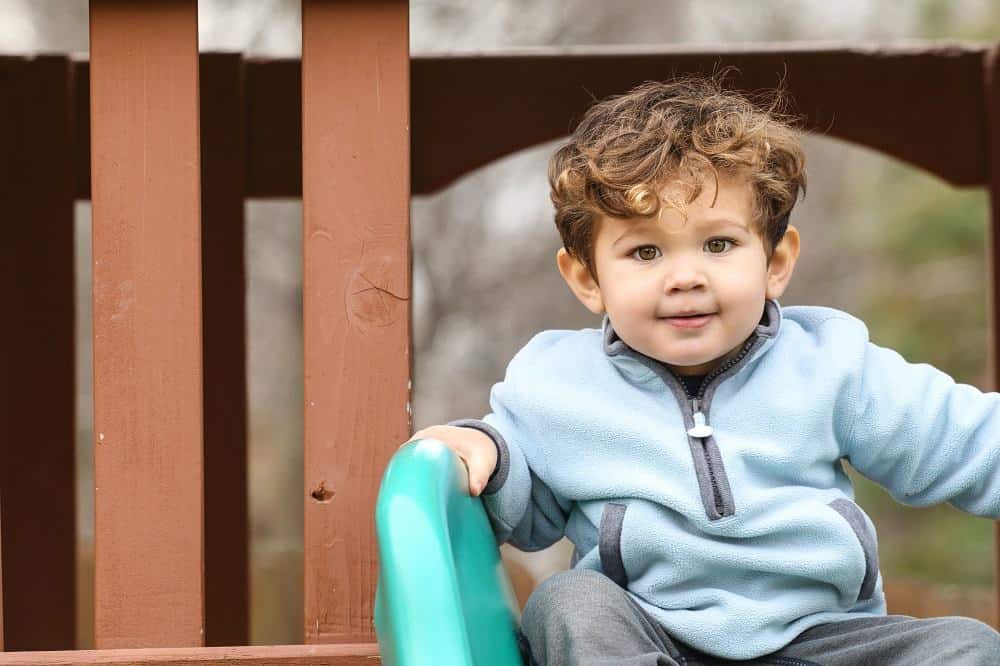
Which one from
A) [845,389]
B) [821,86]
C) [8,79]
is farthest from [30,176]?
[845,389]

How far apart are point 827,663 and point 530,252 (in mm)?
7221

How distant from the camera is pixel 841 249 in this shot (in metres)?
10.7

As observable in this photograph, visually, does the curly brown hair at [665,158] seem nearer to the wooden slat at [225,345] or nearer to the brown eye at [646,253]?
the brown eye at [646,253]

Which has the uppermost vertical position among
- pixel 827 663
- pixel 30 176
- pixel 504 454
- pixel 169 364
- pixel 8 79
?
pixel 8 79

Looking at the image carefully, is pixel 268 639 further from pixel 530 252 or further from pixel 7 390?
pixel 7 390

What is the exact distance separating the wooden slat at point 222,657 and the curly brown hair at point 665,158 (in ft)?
2.06

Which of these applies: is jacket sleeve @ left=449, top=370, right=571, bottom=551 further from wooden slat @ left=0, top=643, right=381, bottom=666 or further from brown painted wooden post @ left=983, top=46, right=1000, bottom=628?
brown painted wooden post @ left=983, top=46, right=1000, bottom=628

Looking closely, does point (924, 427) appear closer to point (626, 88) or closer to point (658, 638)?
A: point (658, 638)

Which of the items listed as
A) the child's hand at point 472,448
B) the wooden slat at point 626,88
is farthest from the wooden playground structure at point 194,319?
the wooden slat at point 626,88

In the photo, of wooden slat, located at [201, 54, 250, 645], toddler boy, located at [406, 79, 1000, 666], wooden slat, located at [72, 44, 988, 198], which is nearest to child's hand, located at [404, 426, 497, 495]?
toddler boy, located at [406, 79, 1000, 666]

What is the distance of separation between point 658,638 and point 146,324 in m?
0.83

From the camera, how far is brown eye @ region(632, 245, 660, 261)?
1.83 m

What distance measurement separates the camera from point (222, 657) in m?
1.88

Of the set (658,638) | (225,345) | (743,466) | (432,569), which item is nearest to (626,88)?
(225,345)
